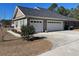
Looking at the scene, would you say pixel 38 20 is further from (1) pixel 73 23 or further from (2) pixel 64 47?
(2) pixel 64 47

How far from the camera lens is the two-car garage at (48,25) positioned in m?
21.6

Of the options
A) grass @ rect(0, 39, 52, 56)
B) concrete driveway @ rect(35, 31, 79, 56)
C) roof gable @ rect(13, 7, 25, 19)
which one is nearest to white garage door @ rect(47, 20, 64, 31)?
roof gable @ rect(13, 7, 25, 19)

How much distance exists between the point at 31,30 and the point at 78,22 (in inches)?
791

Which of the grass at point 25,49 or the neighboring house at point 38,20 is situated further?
the neighboring house at point 38,20

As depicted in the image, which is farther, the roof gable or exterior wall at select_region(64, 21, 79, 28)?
exterior wall at select_region(64, 21, 79, 28)

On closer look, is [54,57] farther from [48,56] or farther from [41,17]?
[41,17]

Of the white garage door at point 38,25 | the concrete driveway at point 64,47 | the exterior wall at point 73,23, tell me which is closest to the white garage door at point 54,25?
the white garage door at point 38,25

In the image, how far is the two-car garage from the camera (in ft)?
71.0

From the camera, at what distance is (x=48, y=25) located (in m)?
23.5

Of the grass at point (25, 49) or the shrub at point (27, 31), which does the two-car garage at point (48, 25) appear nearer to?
the shrub at point (27, 31)

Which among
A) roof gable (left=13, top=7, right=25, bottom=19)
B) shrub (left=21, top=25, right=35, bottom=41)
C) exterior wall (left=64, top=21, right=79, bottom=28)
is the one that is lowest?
exterior wall (left=64, top=21, right=79, bottom=28)

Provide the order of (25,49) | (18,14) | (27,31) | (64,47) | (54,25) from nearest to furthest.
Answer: (64,47)
(25,49)
(27,31)
(18,14)
(54,25)

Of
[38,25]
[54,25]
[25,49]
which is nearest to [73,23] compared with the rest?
[54,25]

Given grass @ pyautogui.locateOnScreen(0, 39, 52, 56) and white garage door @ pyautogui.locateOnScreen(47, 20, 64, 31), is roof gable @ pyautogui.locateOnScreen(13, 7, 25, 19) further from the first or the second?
grass @ pyautogui.locateOnScreen(0, 39, 52, 56)
